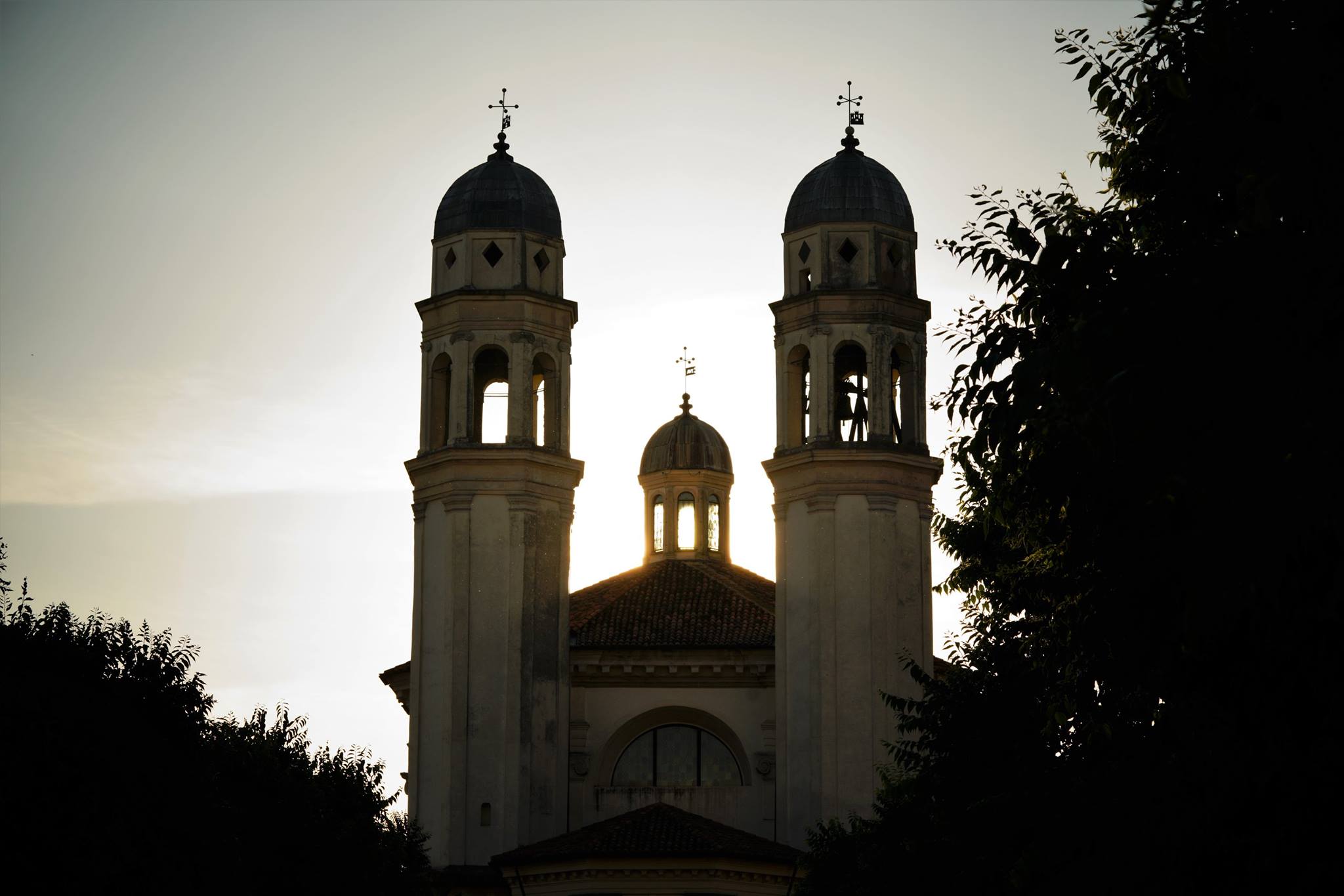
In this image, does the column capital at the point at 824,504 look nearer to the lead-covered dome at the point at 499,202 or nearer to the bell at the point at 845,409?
the bell at the point at 845,409

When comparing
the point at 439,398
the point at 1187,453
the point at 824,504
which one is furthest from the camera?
the point at 439,398

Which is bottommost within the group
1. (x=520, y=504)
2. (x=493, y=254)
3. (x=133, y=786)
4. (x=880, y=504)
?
(x=133, y=786)

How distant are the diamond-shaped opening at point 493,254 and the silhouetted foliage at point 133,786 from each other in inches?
639

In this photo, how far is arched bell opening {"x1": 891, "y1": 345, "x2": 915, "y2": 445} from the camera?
47.2 m

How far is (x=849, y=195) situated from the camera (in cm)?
4753

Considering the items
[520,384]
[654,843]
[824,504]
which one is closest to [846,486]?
[824,504]

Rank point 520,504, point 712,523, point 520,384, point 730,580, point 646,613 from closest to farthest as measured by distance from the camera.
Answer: point 520,504 → point 520,384 → point 646,613 → point 730,580 → point 712,523

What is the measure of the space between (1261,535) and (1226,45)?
11.1 ft

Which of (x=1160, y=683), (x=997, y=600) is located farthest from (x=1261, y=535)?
(x=997, y=600)

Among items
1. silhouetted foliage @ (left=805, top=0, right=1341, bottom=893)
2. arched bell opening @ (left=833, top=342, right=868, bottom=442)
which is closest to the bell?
arched bell opening @ (left=833, top=342, right=868, bottom=442)

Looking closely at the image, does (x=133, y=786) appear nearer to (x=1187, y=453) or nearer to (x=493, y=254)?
(x=1187, y=453)

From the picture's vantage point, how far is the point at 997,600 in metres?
27.2

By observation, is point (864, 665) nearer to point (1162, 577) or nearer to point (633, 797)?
point (633, 797)

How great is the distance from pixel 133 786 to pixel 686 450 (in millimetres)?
37588
